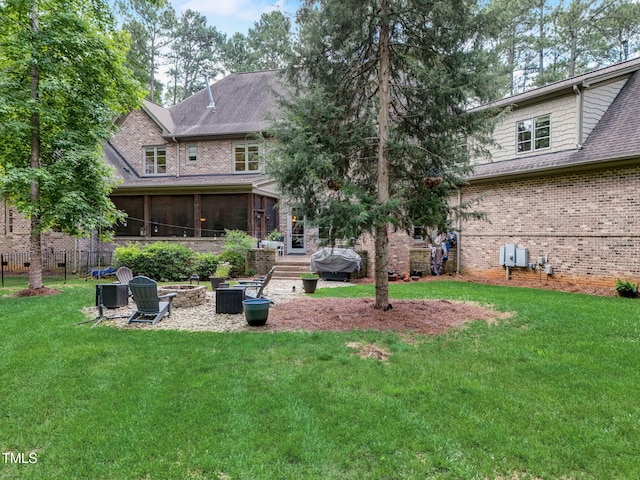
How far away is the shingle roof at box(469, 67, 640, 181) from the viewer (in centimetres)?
1007

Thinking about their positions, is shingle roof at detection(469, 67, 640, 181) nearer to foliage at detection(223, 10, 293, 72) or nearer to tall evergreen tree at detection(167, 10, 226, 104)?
foliage at detection(223, 10, 293, 72)

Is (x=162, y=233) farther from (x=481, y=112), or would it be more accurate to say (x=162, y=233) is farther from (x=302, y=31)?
(x=481, y=112)

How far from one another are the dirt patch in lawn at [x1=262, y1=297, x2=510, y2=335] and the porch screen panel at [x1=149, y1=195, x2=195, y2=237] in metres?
10.4

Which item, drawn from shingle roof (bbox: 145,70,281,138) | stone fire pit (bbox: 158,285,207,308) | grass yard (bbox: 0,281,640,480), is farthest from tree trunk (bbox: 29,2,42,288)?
shingle roof (bbox: 145,70,281,138)

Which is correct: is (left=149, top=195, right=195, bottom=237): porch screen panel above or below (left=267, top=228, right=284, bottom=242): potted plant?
above

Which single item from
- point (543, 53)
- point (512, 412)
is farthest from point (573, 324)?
point (543, 53)

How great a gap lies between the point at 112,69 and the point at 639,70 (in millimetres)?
16142

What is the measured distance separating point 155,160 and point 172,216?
3881mm

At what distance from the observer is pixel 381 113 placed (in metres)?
7.39

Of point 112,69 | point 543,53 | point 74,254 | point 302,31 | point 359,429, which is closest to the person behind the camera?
point 359,429

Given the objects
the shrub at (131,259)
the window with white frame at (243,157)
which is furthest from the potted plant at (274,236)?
the shrub at (131,259)

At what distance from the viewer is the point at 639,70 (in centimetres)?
1197

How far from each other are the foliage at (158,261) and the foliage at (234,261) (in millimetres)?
1203

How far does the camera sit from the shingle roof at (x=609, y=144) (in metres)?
10.1
